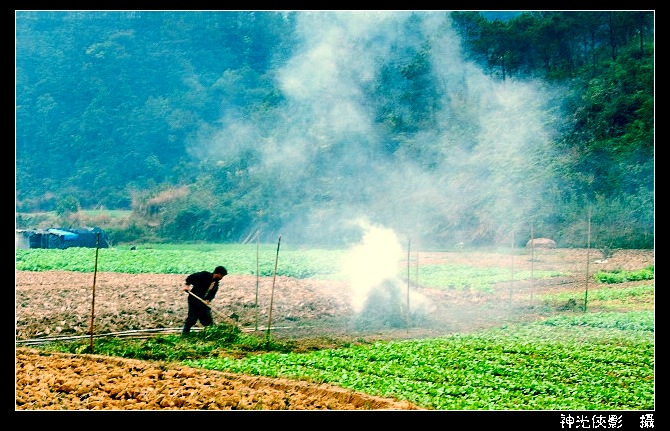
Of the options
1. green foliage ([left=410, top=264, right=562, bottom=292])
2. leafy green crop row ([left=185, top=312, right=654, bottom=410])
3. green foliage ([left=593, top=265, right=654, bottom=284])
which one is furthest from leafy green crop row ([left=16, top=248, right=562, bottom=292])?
leafy green crop row ([left=185, top=312, right=654, bottom=410])

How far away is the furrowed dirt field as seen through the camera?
30.4 ft

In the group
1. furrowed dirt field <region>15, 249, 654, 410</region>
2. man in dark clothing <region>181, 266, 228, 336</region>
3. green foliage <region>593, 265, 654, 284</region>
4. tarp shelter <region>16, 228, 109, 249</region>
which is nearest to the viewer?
furrowed dirt field <region>15, 249, 654, 410</region>

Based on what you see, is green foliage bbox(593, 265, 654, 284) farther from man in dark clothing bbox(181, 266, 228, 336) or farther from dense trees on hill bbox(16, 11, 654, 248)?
man in dark clothing bbox(181, 266, 228, 336)

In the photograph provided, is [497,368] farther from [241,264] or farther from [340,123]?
[340,123]

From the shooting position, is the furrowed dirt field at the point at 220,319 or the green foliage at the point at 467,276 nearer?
the furrowed dirt field at the point at 220,319

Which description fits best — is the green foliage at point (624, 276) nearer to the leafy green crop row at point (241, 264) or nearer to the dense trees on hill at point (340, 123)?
the leafy green crop row at point (241, 264)

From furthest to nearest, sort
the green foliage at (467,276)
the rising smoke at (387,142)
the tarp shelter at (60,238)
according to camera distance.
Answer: the rising smoke at (387,142), the tarp shelter at (60,238), the green foliage at (467,276)

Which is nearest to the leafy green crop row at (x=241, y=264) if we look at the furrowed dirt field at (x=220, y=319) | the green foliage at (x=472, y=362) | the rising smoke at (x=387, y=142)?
the furrowed dirt field at (x=220, y=319)

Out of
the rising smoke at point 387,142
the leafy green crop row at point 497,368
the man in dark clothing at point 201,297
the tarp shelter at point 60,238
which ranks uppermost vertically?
the rising smoke at point 387,142

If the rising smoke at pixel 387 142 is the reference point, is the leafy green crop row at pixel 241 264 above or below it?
below

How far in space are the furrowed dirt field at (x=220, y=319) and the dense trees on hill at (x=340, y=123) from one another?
4065mm

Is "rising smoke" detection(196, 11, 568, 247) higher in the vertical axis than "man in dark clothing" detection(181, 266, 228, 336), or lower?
higher

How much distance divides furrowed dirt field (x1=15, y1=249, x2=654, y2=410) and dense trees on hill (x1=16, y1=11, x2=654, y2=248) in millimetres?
4065

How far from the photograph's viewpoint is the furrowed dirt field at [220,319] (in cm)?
926
